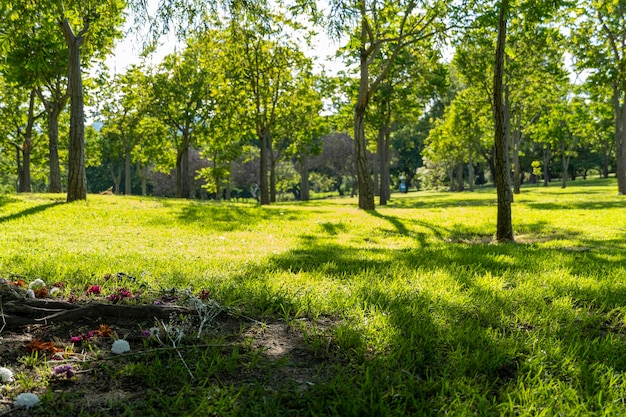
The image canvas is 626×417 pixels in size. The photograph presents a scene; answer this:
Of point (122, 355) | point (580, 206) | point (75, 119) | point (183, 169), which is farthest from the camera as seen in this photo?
point (183, 169)

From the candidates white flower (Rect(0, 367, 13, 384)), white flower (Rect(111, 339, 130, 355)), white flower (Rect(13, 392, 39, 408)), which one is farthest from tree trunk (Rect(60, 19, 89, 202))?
white flower (Rect(13, 392, 39, 408))

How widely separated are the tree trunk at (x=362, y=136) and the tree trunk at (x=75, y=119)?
896cm

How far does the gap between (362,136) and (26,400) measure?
1522cm

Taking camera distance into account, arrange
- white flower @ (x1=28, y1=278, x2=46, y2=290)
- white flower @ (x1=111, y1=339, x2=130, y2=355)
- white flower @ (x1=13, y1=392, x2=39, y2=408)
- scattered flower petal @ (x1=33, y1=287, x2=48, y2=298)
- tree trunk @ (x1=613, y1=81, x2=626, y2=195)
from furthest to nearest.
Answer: tree trunk @ (x1=613, y1=81, x2=626, y2=195), white flower @ (x1=28, y1=278, x2=46, y2=290), scattered flower petal @ (x1=33, y1=287, x2=48, y2=298), white flower @ (x1=111, y1=339, x2=130, y2=355), white flower @ (x1=13, y1=392, x2=39, y2=408)

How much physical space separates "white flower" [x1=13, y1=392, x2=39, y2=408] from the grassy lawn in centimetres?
6

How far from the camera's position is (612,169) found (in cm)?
6469

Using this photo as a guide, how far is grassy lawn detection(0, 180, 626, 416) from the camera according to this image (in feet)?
7.29

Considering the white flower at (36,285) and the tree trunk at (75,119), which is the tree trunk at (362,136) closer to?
the tree trunk at (75,119)

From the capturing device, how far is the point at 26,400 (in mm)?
2105

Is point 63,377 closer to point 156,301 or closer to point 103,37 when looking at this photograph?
point 156,301

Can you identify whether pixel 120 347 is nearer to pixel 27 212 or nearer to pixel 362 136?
pixel 27 212

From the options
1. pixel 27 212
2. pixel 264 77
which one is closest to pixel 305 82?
pixel 264 77

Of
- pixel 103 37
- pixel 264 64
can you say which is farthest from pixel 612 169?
pixel 103 37

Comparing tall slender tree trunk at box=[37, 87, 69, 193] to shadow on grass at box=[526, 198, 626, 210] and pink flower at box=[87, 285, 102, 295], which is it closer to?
pink flower at box=[87, 285, 102, 295]
